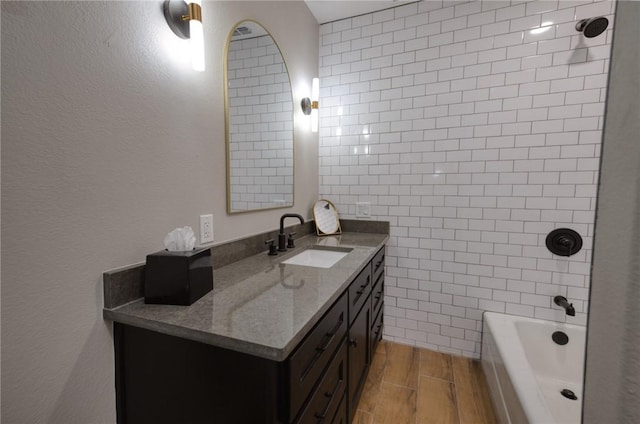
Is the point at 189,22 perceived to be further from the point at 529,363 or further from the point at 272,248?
the point at 529,363

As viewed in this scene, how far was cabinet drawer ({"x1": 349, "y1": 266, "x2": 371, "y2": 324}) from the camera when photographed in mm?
1320

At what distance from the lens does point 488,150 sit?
1.95 m

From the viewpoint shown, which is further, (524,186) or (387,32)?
(387,32)

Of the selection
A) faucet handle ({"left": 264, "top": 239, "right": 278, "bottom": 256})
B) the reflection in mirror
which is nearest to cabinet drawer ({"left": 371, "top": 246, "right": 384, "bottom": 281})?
the reflection in mirror

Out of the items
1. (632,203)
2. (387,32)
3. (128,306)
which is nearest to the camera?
(632,203)

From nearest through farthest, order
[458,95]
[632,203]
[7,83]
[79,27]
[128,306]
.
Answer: [632,203], [7,83], [79,27], [128,306], [458,95]

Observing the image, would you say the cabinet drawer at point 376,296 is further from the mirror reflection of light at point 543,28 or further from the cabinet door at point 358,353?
the mirror reflection of light at point 543,28

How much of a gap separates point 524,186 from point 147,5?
2259mm

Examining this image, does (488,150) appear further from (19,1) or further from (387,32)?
(19,1)

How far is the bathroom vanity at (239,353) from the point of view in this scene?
74cm

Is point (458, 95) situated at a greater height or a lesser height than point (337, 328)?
greater

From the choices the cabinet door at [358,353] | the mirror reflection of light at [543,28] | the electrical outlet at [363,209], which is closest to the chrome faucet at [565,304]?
the cabinet door at [358,353]

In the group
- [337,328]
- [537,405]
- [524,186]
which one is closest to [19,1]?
[337,328]

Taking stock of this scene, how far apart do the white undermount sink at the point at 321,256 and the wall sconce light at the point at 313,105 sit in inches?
38.4
